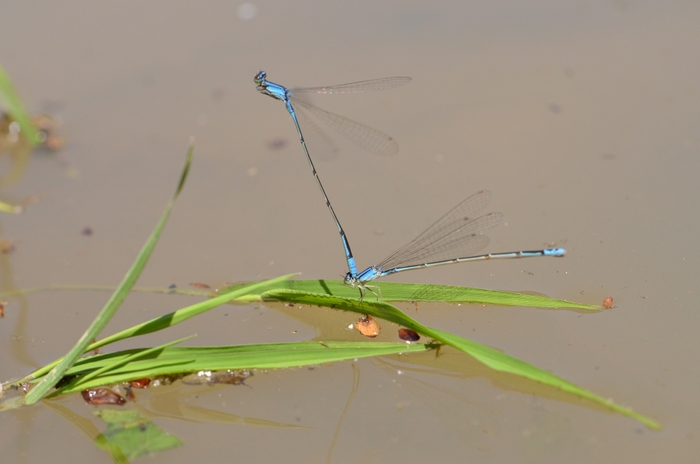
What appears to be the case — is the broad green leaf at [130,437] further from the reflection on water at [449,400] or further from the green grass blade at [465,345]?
the reflection on water at [449,400]

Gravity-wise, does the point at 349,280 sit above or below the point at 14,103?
below

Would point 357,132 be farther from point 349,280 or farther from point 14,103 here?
point 14,103

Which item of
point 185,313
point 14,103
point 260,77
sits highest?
point 260,77

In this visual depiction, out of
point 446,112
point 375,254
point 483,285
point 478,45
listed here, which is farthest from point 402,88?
point 483,285

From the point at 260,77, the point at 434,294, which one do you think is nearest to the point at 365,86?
the point at 260,77

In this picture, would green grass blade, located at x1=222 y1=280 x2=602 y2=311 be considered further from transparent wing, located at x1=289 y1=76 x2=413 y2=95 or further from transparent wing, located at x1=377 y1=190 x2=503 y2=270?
transparent wing, located at x1=289 y1=76 x2=413 y2=95

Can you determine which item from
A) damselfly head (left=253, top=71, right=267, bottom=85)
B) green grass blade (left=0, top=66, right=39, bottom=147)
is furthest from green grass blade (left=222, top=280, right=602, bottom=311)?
green grass blade (left=0, top=66, right=39, bottom=147)

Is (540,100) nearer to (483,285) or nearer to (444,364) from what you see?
(483,285)
